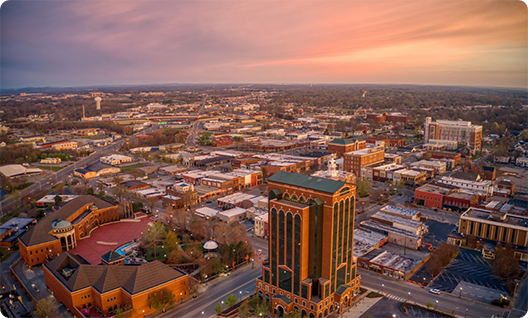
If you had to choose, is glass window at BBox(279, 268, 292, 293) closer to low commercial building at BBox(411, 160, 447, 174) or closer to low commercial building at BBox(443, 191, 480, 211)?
low commercial building at BBox(443, 191, 480, 211)

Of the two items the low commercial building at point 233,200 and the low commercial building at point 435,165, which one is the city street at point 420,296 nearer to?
the low commercial building at point 233,200

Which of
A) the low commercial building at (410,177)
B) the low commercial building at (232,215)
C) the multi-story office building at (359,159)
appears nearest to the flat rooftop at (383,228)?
the low commercial building at (232,215)

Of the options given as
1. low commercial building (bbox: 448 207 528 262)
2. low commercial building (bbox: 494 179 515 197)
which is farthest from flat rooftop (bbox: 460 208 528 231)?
low commercial building (bbox: 494 179 515 197)

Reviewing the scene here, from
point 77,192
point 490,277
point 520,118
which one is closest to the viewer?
point 490,277

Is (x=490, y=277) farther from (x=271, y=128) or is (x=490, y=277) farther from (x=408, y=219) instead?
(x=271, y=128)

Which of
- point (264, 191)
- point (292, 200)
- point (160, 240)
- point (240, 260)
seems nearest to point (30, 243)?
point (160, 240)
